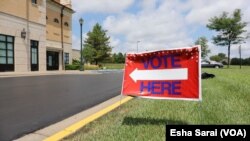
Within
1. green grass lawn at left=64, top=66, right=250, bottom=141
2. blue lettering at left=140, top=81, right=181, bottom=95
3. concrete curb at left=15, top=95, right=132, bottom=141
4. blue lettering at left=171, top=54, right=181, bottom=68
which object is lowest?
concrete curb at left=15, top=95, right=132, bottom=141

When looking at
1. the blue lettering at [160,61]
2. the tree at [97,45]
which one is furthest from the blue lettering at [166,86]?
the tree at [97,45]

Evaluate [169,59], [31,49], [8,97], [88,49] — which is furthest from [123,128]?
[88,49]

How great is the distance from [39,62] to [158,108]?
29.1 meters

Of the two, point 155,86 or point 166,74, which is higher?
point 166,74

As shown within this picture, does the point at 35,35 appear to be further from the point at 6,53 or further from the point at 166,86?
the point at 166,86

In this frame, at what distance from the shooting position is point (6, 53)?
29484mm

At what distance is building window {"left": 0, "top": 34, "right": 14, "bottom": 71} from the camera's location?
28.8 m

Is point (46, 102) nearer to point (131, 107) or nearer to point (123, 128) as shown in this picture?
point (131, 107)

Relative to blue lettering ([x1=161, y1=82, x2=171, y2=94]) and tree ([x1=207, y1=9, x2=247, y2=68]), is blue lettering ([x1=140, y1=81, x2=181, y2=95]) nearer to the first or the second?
blue lettering ([x1=161, y1=82, x2=171, y2=94])

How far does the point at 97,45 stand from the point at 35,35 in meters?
31.4

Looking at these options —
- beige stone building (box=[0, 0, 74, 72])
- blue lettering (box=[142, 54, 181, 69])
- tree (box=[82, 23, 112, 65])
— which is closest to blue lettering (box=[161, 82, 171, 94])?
blue lettering (box=[142, 54, 181, 69])

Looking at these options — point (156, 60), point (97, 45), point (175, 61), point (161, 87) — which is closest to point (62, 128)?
point (161, 87)

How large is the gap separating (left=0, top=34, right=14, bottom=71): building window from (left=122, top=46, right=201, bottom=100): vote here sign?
24.5m

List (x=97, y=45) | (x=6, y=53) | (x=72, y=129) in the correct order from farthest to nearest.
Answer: (x=97, y=45) → (x=6, y=53) → (x=72, y=129)
